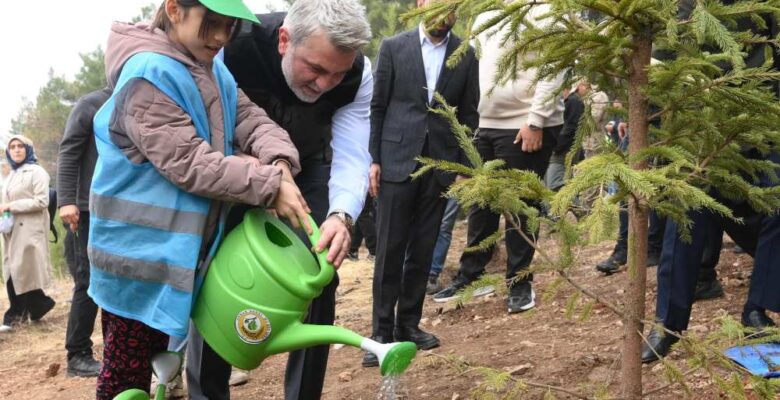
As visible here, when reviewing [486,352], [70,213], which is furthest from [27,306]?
[486,352]

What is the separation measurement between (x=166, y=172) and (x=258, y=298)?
41 centimetres

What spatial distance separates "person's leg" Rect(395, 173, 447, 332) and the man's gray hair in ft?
6.24

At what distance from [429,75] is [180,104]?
2424 millimetres

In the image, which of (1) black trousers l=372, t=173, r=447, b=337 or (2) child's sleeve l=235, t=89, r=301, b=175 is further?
(1) black trousers l=372, t=173, r=447, b=337

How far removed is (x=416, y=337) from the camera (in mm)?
4445

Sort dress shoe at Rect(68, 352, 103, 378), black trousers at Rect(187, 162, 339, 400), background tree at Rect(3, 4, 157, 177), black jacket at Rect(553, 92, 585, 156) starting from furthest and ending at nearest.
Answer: background tree at Rect(3, 4, 157, 177)
black jacket at Rect(553, 92, 585, 156)
dress shoe at Rect(68, 352, 103, 378)
black trousers at Rect(187, 162, 339, 400)

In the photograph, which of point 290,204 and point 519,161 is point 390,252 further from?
point 290,204

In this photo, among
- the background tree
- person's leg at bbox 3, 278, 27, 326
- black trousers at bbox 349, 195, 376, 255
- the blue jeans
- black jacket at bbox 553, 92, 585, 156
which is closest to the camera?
the blue jeans

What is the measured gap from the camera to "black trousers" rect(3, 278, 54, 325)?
7133 millimetres

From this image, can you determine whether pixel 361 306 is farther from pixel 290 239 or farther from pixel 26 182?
pixel 290 239

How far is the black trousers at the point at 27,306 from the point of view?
7.13m

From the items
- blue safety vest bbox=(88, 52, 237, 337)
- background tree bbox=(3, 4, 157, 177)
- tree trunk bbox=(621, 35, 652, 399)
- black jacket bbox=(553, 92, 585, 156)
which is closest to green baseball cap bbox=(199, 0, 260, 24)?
blue safety vest bbox=(88, 52, 237, 337)

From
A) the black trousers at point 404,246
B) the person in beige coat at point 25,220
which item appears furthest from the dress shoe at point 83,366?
the person in beige coat at point 25,220

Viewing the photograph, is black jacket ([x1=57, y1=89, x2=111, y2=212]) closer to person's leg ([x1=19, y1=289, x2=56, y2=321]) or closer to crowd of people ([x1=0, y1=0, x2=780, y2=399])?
crowd of people ([x1=0, y1=0, x2=780, y2=399])
